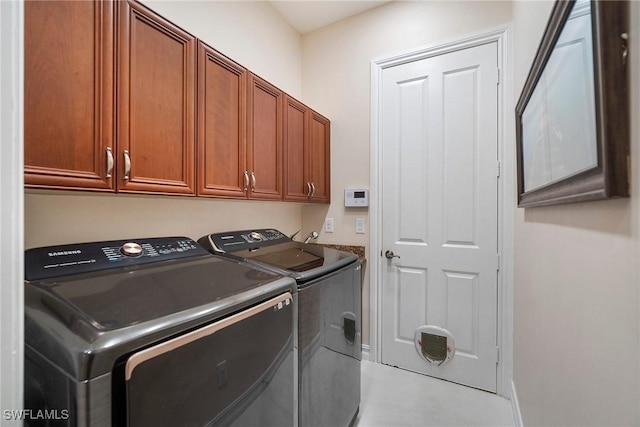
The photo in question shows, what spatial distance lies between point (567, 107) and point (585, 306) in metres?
0.53

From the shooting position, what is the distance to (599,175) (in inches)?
22.1

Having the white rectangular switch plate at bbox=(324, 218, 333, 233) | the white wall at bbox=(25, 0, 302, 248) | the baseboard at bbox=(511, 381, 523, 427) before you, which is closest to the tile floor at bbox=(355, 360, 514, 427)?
the baseboard at bbox=(511, 381, 523, 427)

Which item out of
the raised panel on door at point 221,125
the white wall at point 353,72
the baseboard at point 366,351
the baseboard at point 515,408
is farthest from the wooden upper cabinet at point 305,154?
the baseboard at point 515,408

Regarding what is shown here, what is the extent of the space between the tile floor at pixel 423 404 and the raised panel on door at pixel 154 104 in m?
1.80

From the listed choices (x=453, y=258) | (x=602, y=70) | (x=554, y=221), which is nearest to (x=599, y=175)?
(x=602, y=70)

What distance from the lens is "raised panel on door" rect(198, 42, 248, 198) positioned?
1380mm

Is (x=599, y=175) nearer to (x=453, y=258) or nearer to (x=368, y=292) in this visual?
(x=453, y=258)

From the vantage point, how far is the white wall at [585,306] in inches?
20.0

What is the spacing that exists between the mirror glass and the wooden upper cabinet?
1423 millimetres

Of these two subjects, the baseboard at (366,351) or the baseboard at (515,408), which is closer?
the baseboard at (515,408)

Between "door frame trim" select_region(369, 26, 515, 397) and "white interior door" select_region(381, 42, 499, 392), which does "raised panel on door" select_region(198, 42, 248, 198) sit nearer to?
"white interior door" select_region(381, 42, 499, 392)

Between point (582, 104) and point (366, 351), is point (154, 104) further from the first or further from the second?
point (366, 351)

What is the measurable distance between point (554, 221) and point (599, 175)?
0.51m

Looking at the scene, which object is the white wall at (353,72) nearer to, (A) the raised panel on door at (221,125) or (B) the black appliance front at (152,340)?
(A) the raised panel on door at (221,125)
